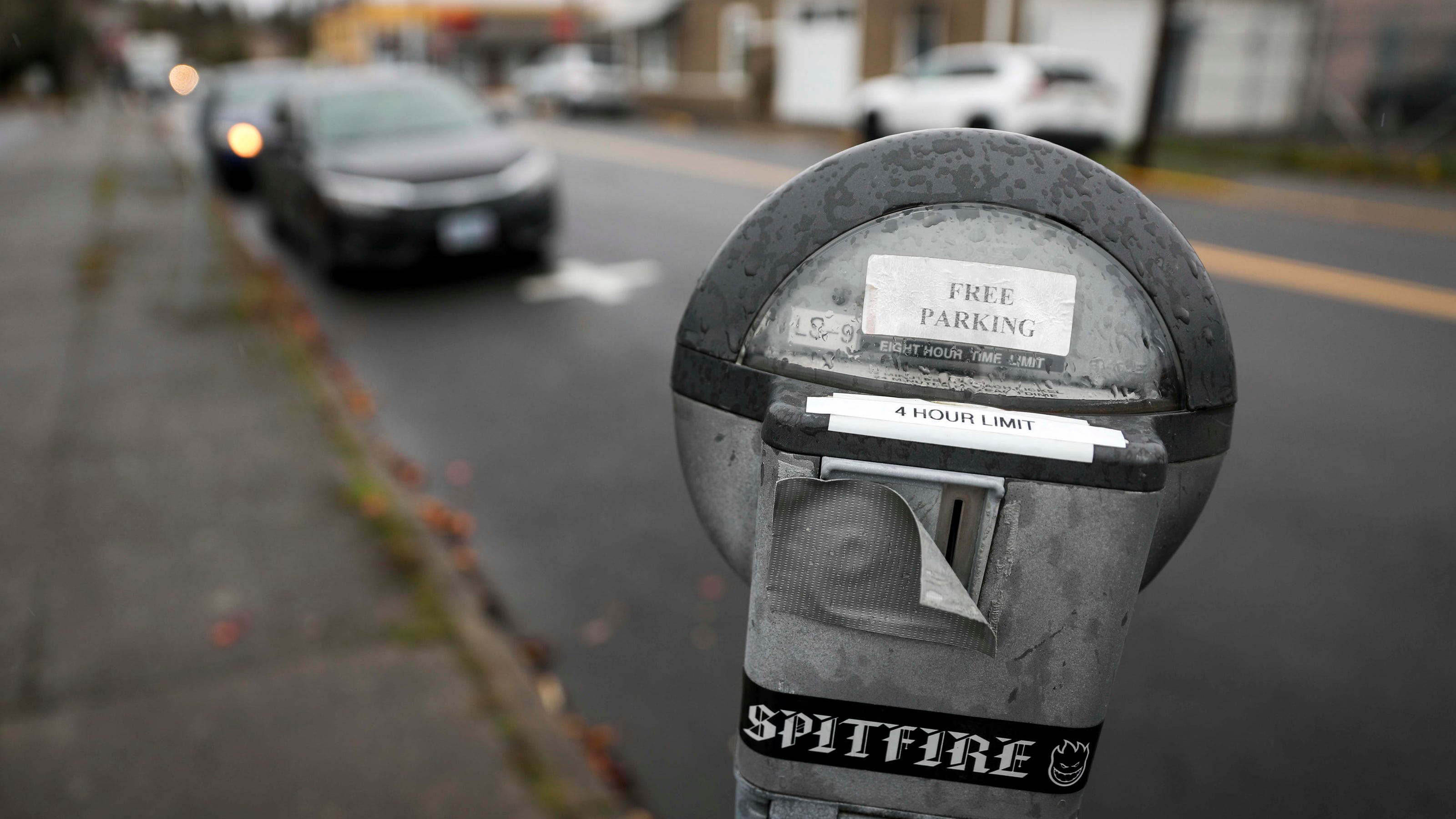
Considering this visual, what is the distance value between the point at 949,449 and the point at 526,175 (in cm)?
691

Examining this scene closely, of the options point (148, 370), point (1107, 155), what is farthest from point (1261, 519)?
point (1107, 155)

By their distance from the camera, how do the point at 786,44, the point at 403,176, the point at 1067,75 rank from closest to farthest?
1. the point at 403,176
2. the point at 1067,75
3. the point at 786,44

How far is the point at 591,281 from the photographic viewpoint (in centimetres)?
760

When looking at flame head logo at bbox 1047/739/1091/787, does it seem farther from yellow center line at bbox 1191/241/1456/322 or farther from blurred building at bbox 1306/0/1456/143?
blurred building at bbox 1306/0/1456/143

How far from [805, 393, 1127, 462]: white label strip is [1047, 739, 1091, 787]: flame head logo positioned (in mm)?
319

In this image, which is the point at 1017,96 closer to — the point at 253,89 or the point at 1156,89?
the point at 1156,89

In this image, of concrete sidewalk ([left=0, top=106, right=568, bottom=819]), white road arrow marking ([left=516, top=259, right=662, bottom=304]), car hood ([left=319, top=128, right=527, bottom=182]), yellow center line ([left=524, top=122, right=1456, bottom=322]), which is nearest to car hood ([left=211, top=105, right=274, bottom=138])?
yellow center line ([left=524, top=122, right=1456, bottom=322])

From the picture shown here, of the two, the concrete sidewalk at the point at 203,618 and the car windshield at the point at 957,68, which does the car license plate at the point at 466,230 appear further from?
the car windshield at the point at 957,68

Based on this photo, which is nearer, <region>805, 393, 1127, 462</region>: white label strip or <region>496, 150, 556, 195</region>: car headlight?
<region>805, 393, 1127, 462</region>: white label strip

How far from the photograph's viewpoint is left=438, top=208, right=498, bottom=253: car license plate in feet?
23.7

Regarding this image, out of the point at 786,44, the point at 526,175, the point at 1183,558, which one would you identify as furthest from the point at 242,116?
the point at 786,44

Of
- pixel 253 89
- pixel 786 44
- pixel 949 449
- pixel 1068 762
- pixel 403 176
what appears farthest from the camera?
pixel 786 44

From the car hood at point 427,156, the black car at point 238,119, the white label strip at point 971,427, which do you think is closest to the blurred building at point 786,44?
the black car at point 238,119

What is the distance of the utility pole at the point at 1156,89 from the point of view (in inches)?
471
